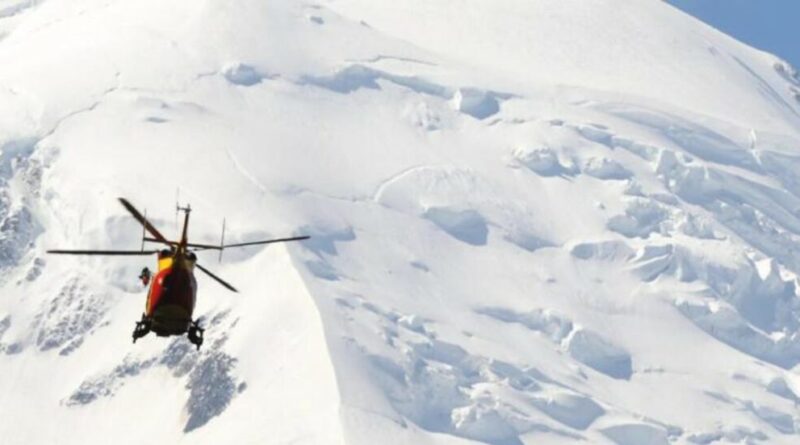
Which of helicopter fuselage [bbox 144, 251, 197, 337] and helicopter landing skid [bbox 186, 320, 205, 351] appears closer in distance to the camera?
helicopter fuselage [bbox 144, 251, 197, 337]

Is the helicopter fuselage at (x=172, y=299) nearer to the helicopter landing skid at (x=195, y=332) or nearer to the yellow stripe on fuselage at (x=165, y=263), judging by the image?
the yellow stripe on fuselage at (x=165, y=263)

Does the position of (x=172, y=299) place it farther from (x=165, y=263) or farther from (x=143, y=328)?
(x=143, y=328)

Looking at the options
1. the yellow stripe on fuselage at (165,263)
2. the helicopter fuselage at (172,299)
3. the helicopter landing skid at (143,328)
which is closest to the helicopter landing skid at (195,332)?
the helicopter fuselage at (172,299)

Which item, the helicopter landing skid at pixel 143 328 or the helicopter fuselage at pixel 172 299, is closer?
the helicopter fuselage at pixel 172 299

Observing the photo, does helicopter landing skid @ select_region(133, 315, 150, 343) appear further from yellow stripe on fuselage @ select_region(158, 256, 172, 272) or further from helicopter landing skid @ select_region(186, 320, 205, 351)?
yellow stripe on fuselage @ select_region(158, 256, 172, 272)

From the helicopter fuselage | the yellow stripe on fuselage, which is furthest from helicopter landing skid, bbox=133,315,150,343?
the yellow stripe on fuselage

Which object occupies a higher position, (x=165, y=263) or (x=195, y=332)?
(x=165, y=263)

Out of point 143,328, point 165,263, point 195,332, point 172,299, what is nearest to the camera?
point 172,299

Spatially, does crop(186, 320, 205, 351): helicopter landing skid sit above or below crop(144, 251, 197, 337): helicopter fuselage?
below

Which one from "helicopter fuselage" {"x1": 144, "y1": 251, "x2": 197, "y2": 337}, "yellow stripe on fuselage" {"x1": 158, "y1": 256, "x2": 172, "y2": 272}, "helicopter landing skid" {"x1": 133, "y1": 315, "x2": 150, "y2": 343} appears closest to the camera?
"helicopter fuselage" {"x1": 144, "y1": 251, "x2": 197, "y2": 337}

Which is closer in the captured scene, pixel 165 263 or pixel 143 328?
pixel 165 263

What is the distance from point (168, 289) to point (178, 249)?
6.56 feet

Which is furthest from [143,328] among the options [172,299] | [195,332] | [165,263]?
[172,299]

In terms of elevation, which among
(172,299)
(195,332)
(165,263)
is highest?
(165,263)
